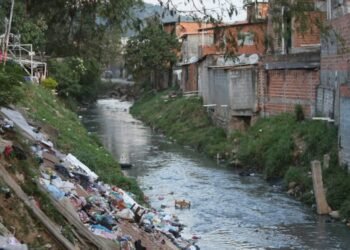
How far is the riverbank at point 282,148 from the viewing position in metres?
15.6

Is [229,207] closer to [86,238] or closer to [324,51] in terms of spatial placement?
[324,51]

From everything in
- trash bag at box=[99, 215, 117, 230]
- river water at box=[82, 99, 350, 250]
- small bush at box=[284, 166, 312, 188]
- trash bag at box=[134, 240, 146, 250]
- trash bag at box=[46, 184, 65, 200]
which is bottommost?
river water at box=[82, 99, 350, 250]

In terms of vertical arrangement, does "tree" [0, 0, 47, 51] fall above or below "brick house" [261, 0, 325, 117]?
above

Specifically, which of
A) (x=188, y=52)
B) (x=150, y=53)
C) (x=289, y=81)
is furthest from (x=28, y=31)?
(x=188, y=52)

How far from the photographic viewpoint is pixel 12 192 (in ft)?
22.2

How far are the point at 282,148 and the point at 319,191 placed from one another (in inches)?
177

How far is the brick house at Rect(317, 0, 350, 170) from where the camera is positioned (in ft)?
50.6

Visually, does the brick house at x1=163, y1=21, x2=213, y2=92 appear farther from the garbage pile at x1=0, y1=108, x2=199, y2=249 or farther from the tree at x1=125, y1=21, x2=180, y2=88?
the garbage pile at x1=0, y1=108, x2=199, y2=249

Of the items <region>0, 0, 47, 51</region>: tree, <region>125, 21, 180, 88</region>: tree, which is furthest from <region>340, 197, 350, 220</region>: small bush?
<region>125, 21, 180, 88</region>: tree

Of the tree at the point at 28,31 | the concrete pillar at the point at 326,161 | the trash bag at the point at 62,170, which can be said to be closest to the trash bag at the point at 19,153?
the trash bag at the point at 62,170

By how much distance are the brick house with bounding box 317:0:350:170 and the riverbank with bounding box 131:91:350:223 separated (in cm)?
54

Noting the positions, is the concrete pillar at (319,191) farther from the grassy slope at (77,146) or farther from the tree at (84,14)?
the tree at (84,14)

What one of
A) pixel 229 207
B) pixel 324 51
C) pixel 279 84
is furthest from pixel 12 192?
pixel 279 84

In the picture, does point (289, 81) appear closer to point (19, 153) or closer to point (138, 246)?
Answer: point (138, 246)
